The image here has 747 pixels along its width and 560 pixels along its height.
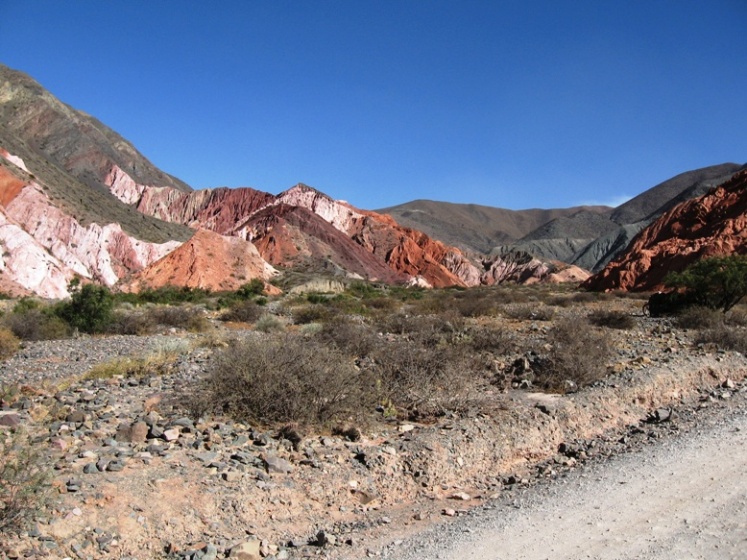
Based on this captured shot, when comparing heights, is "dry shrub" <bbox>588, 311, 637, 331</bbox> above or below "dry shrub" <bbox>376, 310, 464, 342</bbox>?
below

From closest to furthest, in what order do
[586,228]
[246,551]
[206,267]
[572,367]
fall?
[246,551] < [572,367] < [206,267] < [586,228]

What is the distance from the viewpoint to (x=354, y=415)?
714 centimetres

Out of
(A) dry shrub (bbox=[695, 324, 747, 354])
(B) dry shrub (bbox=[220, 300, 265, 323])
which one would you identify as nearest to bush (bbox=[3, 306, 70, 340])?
(B) dry shrub (bbox=[220, 300, 265, 323])

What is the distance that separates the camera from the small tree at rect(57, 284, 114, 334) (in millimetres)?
16797

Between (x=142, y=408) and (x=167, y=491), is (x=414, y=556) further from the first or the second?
(x=142, y=408)

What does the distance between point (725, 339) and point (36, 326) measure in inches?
674

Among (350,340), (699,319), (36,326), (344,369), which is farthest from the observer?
(699,319)

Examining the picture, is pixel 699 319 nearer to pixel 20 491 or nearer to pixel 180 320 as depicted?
pixel 180 320

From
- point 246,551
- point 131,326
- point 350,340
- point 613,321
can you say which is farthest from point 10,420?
point 613,321

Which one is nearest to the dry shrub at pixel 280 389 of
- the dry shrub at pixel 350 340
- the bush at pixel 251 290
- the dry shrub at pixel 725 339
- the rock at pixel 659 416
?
the dry shrub at pixel 350 340

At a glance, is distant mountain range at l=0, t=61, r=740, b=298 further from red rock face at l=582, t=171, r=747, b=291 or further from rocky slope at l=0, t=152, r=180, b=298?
red rock face at l=582, t=171, r=747, b=291

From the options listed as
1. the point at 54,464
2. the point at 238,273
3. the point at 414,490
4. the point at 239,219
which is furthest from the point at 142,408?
the point at 239,219

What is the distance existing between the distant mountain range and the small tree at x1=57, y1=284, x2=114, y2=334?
20.1 metres

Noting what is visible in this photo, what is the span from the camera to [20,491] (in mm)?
4219
